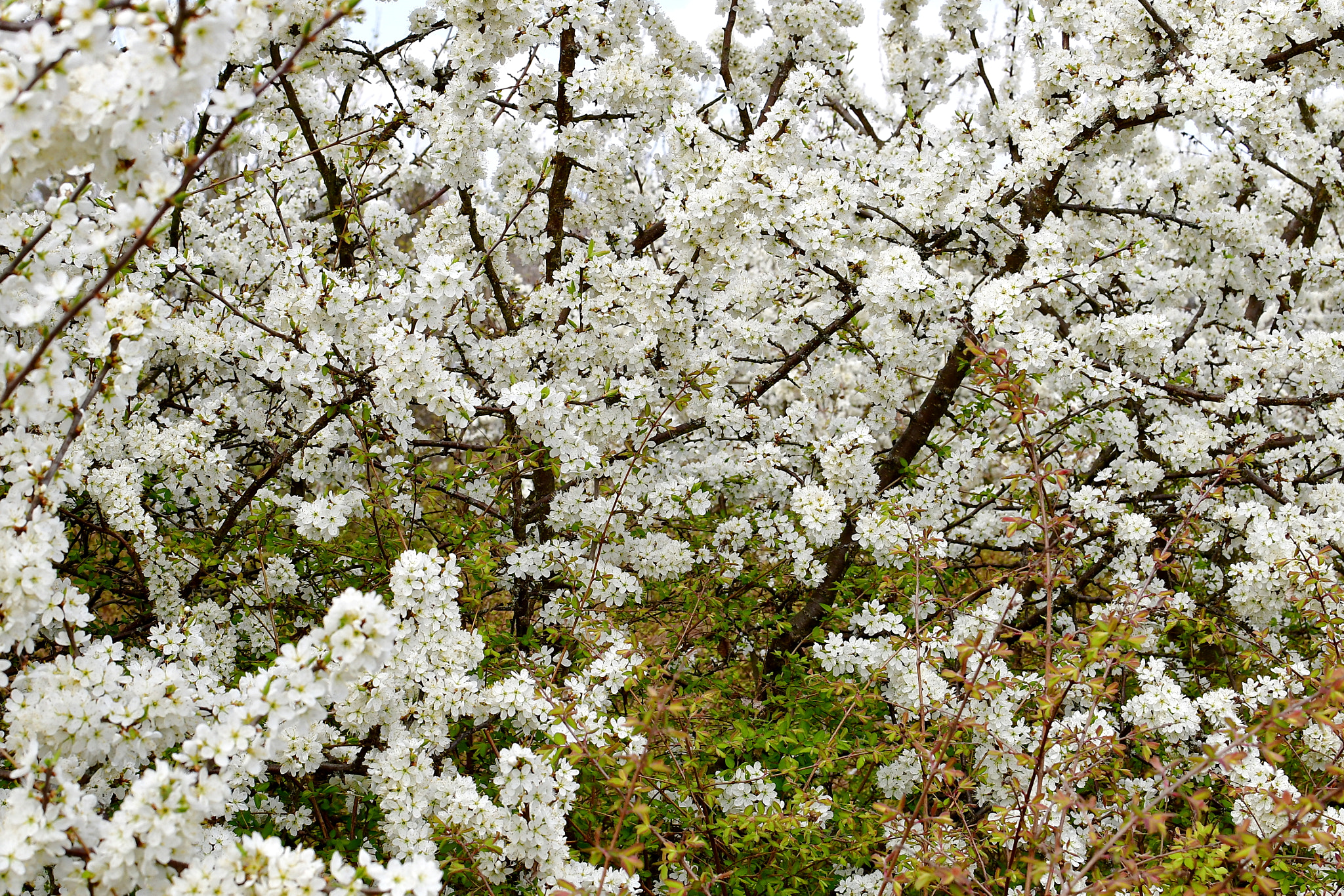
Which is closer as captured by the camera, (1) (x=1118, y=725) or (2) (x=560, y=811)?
(2) (x=560, y=811)

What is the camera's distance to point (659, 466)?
4625 millimetres

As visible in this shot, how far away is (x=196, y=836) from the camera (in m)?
1.92

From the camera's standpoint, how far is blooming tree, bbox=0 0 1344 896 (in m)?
1.96

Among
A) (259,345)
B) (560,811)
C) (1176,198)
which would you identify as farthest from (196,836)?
(1176,198)

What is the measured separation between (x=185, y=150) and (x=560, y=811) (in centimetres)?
200

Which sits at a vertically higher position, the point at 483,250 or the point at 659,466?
the point at 483,250

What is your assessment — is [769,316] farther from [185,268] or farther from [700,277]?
[185,268]

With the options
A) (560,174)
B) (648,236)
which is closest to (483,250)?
(560,174)

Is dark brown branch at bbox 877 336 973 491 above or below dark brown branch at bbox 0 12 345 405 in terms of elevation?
above

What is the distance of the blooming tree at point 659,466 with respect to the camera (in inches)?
77.2

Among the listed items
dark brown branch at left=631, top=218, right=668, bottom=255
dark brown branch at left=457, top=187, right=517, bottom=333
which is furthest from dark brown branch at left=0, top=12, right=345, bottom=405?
dark brown branch at left=631, top=218, right=668, bottom=255

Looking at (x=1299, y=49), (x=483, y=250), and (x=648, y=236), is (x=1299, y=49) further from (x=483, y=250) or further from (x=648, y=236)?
(x=483, y=250)

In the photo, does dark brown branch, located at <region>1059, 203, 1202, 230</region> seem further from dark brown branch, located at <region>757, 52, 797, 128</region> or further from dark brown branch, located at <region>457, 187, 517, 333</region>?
dark brown branch, located at <region>457, 187, 517, 333</region>

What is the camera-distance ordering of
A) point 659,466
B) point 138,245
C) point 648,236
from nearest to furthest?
point 138,245 < point 648,236 < point 659,466
